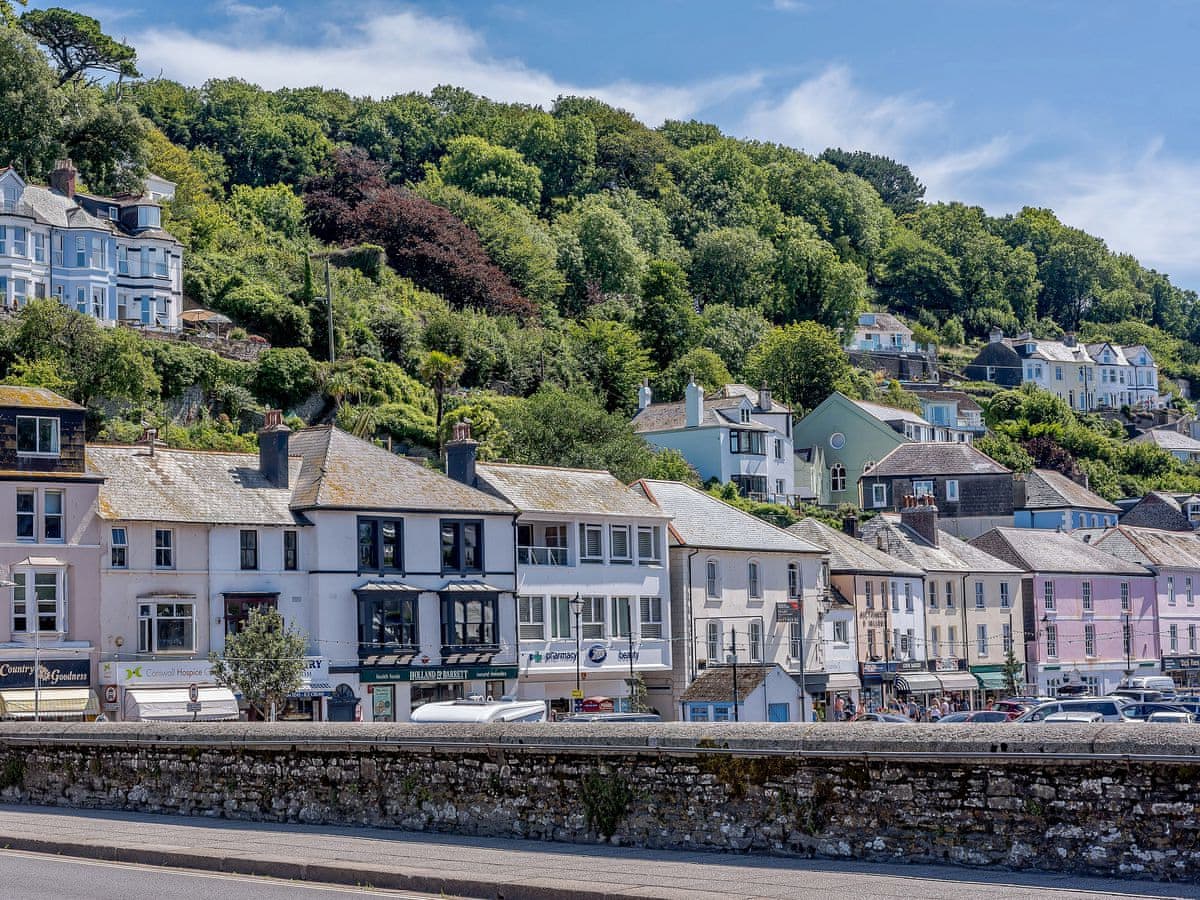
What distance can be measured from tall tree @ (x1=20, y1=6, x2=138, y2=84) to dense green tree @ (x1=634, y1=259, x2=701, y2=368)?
126ft

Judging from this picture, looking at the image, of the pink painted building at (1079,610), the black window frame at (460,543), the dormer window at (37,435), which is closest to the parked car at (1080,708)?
the black window frame at (460,543)

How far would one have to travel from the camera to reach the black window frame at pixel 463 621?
50.5m

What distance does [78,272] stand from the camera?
8075 centimetres

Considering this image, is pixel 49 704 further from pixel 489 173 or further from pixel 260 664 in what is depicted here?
pixel 489 173

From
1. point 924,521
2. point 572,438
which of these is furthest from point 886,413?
point 572,438

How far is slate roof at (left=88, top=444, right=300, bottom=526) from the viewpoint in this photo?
45594mm

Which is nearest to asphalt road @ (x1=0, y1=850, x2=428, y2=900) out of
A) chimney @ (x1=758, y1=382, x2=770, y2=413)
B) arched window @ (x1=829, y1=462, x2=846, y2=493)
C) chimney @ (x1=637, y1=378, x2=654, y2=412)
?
chimney @ (x1=637, y1=378, x2=654, y2=412)

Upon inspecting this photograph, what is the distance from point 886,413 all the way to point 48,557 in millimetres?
71401

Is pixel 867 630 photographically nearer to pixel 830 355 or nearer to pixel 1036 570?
pixel 1036 570

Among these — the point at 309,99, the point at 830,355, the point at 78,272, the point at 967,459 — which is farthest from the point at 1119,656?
the point at 309,99

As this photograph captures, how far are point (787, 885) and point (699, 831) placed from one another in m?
2.52

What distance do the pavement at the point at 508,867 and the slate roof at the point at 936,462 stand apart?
7489 cm

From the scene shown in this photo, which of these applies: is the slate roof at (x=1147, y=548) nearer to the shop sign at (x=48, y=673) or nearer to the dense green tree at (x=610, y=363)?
the dense green tree at (x=610, y=363)

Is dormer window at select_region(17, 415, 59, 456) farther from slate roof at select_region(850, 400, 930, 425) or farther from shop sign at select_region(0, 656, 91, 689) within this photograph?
slate roof at select_region(850, 400, 930, 425)
